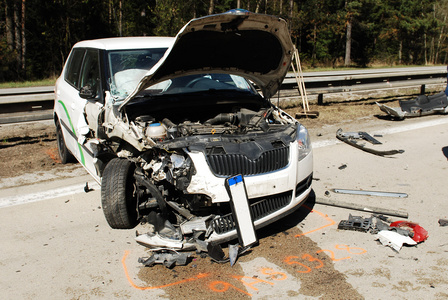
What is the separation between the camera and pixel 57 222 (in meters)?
4.69

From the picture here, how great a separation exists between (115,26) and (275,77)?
29.2m

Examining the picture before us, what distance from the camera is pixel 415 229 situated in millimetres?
4195

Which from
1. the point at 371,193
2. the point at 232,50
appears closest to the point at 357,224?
the point at 371,193

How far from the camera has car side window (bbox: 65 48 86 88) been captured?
6.02 metres

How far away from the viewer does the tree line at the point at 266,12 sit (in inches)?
1051

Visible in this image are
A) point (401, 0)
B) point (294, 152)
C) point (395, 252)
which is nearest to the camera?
point (395, 252)

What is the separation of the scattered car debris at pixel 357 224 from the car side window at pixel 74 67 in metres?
3.97

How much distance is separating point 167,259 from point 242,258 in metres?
0.67

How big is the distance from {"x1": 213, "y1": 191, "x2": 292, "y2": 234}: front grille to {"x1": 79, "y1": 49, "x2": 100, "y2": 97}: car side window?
239 cm

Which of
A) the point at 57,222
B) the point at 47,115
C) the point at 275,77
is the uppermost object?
the point at 275,77

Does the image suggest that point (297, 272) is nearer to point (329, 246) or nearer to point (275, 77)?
point (329, 246)

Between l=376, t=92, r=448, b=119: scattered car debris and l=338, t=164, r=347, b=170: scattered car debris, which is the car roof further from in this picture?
l=376, t=92, r=448, b=119: scattered car debris

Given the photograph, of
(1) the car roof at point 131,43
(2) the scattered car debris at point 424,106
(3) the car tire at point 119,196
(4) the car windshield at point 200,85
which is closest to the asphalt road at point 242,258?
(3) the car tire at point 119,196

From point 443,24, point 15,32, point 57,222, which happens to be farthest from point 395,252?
point 443,24
